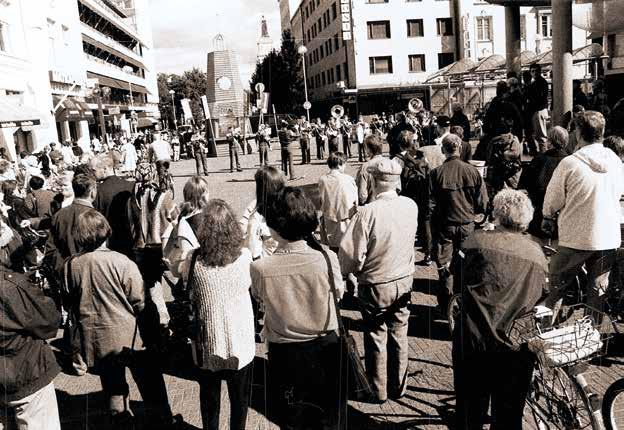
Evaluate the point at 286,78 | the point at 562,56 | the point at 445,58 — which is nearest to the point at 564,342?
the point at 562,56

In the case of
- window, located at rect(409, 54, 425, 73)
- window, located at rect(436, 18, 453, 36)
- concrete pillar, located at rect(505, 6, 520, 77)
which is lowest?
concrete pillar, located at rect(505, 6, 520, 77)

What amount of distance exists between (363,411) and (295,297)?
1722mm

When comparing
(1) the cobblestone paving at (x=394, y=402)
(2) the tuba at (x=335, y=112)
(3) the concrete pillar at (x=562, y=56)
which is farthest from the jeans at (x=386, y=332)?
(2) the tuba at (x=335, y=112)

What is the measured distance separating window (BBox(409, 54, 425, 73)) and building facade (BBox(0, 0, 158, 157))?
85.9ft

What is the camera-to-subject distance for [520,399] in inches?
139

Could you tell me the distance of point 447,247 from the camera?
6.45 meters

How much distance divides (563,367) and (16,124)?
Result: 24.9m

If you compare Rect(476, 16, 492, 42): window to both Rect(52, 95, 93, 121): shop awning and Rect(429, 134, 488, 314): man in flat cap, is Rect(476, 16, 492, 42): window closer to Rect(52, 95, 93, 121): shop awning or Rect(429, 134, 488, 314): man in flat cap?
Rect(52, 95, 93, 121): shop awning

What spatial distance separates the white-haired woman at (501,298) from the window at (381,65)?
50.6m

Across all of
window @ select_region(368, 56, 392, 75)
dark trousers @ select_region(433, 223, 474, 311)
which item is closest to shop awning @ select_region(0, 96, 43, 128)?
dark trousers @ select_region(433, 223, 474, 311)

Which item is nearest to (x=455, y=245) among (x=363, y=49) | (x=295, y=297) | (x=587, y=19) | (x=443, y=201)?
(x=443, y=201)

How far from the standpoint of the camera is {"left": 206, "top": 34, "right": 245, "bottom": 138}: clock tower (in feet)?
123

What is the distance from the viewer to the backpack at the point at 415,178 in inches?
306

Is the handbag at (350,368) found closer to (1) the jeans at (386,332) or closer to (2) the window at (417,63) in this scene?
(1) the jeans at (386,332)
